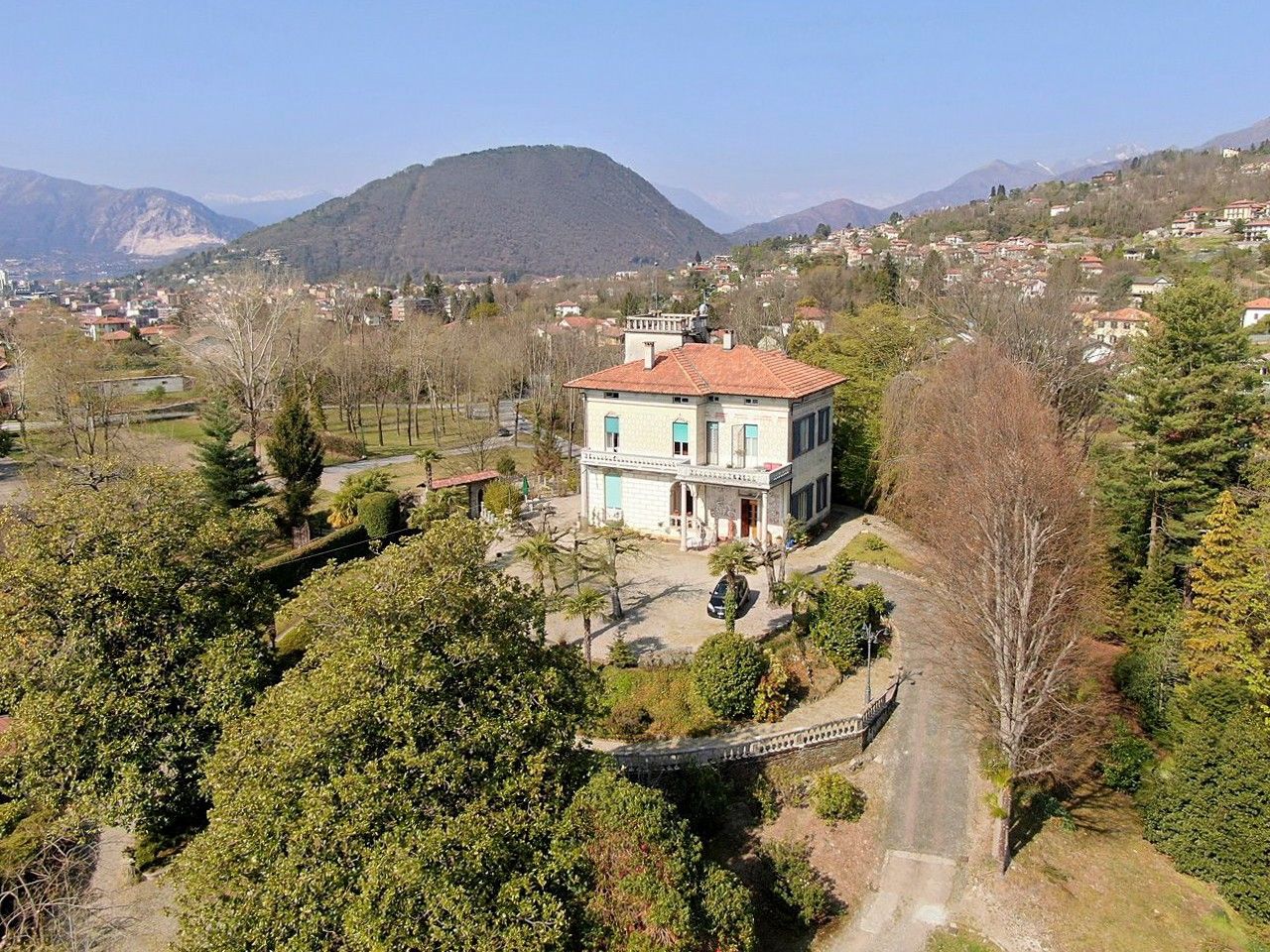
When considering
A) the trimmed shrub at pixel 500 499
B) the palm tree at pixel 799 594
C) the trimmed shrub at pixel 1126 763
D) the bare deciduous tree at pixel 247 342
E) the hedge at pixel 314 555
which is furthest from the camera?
the bare deciduous tree at pixel 247 342

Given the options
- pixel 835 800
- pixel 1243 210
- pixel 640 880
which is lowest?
pixel 835 800

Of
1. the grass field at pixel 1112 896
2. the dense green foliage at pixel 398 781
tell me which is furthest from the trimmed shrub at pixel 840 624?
the dense green foliage at pixel 398 781

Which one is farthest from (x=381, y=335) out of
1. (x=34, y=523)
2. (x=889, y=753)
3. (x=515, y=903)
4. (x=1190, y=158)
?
(x=1190, y=158)

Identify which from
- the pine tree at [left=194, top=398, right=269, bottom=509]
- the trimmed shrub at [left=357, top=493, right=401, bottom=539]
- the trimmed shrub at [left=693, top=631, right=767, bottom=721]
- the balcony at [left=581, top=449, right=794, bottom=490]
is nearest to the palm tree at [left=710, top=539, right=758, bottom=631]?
the trimmed shrub at [left=693, top=631, right=767, bottom=721]

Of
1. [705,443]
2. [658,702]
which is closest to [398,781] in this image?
[658,702]

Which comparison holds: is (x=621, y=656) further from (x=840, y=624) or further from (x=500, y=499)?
(x=500, y=499)

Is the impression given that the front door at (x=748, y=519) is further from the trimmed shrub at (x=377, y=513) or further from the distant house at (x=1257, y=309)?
the distant house at (x=1257, y=309)

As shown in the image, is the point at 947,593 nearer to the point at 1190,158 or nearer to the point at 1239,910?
the point at 1239,910
